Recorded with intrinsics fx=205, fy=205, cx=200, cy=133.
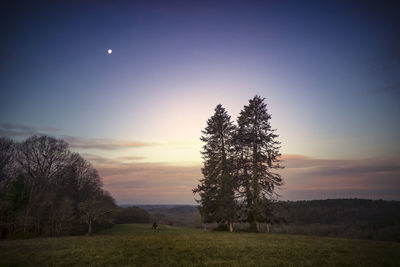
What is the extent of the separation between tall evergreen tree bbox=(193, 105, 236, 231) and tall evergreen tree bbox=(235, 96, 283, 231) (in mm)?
2408

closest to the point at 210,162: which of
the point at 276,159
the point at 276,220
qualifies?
the point at 276,159

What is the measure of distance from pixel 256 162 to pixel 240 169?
238cm

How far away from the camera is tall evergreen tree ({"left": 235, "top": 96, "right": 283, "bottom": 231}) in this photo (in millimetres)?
25547

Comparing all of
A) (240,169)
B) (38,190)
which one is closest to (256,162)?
(240,169)

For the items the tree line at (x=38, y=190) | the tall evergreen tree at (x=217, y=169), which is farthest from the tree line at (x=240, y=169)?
the tree line at (x=38, y=190)

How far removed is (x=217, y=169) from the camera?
1212 inches

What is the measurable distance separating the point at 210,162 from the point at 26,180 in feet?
110

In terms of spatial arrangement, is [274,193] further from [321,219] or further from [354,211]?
[354,211]

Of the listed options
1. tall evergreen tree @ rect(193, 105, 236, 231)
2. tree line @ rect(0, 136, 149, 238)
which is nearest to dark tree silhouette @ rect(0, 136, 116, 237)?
tree line @ rect(0, 136, 149, 238)

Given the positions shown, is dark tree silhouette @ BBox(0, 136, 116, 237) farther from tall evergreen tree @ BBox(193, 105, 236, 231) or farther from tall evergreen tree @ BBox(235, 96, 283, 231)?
tall evergreen tree @ BBox(235, 96, 283, 231)

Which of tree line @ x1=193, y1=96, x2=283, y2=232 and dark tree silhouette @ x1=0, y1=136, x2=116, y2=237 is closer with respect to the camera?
tree line @ x1=193, y1=96, x2=283, y2=232

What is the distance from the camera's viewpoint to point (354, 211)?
245 ft

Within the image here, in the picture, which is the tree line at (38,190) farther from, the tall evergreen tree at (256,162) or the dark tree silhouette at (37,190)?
the tall evergreen tree at (256,162)

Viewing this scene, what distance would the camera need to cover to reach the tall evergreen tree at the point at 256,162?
25547mm
